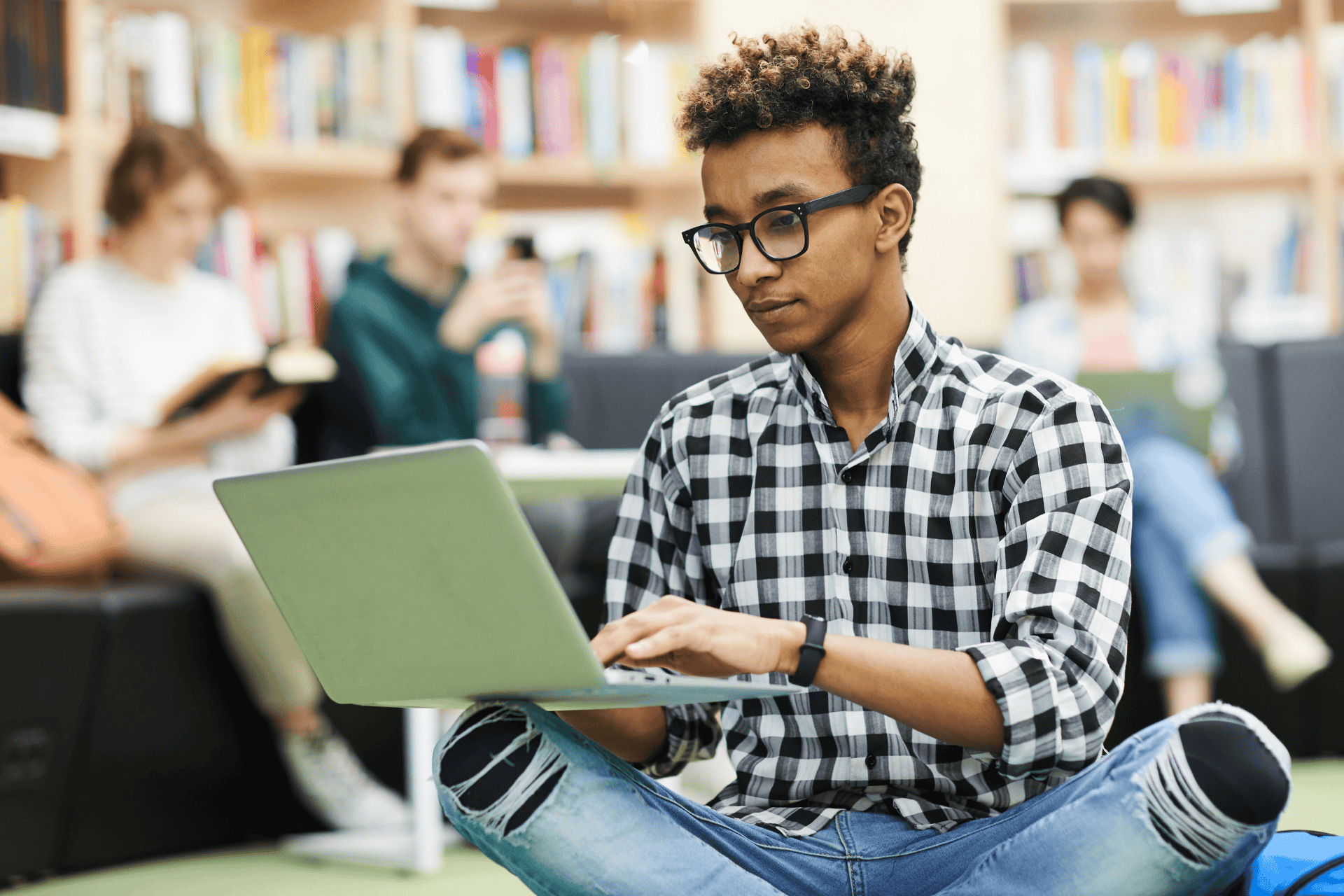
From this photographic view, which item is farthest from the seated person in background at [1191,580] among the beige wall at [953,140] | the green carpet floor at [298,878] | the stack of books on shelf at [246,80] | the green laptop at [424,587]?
the stack of books on shelf at [246,80]

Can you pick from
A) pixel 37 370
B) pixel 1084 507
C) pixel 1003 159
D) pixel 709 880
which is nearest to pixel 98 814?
pixel 37 370

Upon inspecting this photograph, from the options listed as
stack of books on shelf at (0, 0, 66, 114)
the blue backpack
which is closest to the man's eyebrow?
the blue backpack

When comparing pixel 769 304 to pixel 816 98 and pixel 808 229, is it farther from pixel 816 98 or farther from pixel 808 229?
pixel 816 98

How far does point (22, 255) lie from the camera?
8.34 ft

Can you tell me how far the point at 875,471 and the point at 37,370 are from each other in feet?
5.18

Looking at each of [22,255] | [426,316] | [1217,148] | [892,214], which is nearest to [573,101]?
[426,316]

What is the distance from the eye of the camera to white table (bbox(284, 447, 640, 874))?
1.74 meters

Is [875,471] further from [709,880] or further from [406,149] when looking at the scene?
[406,149]

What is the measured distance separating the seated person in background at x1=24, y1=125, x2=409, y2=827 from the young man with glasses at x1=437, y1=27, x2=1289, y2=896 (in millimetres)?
1050

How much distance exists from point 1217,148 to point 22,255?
271 centimetres

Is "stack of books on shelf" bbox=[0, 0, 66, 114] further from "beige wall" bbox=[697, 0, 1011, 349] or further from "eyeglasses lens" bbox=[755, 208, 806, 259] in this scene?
"eyeglasses lens" bbox=[755, 208, 806, 259]

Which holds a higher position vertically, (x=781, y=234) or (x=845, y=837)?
(x=781, y=234)

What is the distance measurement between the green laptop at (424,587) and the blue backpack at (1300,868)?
1.46 feet

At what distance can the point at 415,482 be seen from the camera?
31.0 inches
